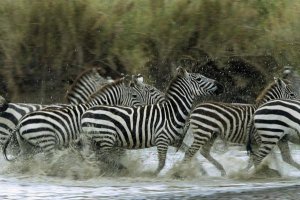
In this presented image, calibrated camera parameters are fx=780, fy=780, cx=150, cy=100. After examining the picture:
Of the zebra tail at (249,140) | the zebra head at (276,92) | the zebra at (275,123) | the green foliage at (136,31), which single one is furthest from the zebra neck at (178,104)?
the green foliage at (136,31)

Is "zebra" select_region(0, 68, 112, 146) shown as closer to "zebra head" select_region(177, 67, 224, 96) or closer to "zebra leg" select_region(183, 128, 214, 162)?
"zebra head" select_region(177, 67, 224, 96)

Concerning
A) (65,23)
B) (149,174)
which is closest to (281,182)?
(149,174)

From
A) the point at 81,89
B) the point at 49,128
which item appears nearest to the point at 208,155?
the point at 49,128

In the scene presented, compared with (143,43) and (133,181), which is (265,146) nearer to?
(133,181)

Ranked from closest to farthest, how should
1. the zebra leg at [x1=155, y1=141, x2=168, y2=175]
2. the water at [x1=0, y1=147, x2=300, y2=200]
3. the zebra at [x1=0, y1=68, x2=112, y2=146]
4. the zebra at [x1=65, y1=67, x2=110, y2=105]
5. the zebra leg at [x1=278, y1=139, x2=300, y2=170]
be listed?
1. the water at [x1=0, y1=147, x2=300, y2=200]
2. the zebra leg at [x1=155, y1=141, x2=168, y2=175]
3. the zebra leg at [x1=278, y1=139, x2=300, y2=170]
4. the zebra at [x1=0, y1=68, x2=112, y2=146]
5. the zebra at [x1=65, y1=67, x2=110, y2=105]

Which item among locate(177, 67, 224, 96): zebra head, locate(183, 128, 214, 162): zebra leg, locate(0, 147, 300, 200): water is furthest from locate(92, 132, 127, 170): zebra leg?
locate(177, 67, 224, 96): zebra head

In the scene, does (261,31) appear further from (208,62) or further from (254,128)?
(254,128)

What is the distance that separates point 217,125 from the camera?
11977 mm

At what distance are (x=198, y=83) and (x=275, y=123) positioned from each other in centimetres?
167

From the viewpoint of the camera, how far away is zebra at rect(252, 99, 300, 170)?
11.6 metres

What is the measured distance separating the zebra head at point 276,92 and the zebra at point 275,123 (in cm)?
110

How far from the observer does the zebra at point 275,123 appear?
1157cm

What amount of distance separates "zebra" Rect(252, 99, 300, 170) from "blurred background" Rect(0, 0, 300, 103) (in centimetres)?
477

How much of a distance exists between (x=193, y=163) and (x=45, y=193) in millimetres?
2836
